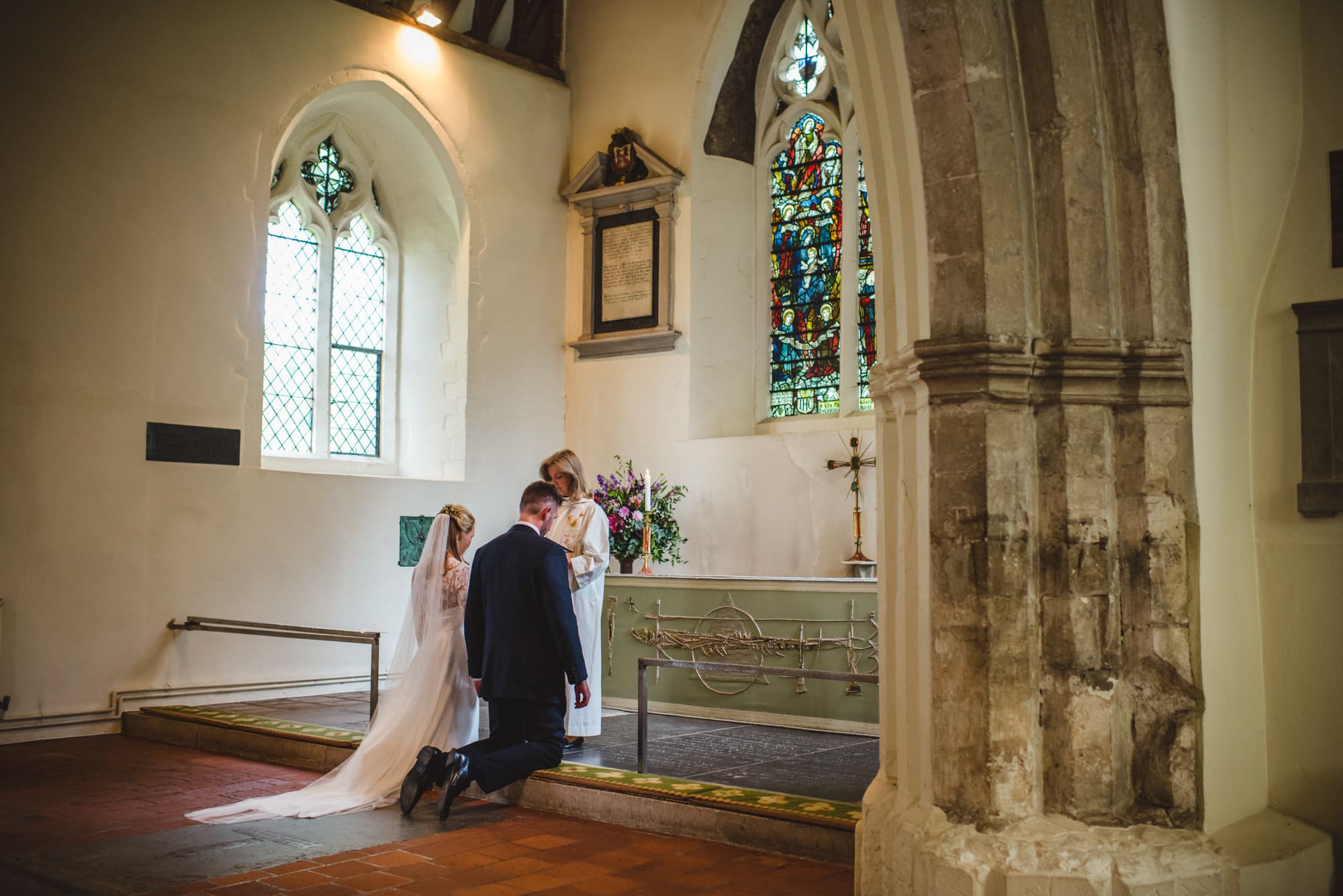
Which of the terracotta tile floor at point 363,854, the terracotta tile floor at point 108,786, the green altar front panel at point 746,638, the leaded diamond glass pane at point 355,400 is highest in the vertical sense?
the leaded diamond glass pane at point 355,400

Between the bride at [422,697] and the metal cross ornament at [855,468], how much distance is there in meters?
3.54

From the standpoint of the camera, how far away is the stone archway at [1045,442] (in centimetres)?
365

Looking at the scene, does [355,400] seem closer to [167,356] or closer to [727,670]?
[167,356]

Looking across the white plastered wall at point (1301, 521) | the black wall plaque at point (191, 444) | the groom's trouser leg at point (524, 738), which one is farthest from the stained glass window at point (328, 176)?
the white plastered wall at point (1301, 521)

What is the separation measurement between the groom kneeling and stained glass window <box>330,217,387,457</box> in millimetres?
5096

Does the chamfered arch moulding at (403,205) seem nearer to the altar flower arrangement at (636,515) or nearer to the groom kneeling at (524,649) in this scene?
the altar flower arrangement at (636,515)

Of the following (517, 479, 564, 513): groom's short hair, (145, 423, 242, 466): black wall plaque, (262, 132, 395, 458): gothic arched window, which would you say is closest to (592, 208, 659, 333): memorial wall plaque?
(262, 132, 395, 458): gothic arched window

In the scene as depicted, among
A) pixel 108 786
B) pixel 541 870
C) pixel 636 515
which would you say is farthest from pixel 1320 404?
pixel 636 515

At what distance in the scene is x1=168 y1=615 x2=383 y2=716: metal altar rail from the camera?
648 cm

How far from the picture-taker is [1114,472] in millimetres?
3762

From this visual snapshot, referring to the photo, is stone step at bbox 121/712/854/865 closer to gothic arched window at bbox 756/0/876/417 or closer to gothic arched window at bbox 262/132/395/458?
gothic arched window at bbox 262/132/395/458

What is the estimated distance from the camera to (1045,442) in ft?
12.4

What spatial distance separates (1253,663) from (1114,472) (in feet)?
2.56

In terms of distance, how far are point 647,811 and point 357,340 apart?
6600 millimetres
